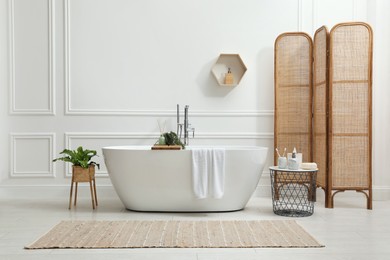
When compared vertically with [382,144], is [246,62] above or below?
above

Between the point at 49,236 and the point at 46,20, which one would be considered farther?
the point at 46,20

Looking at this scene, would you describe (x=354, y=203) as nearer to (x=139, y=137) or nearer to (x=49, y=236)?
(x=139, y=137)

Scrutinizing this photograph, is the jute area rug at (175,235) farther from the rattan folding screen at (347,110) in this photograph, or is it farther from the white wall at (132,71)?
the white wall at (132,71)

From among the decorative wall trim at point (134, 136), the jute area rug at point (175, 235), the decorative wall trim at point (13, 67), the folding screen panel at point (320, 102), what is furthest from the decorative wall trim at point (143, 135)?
the jute area rug at point (175, 235)

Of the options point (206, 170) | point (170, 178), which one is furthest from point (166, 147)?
point (206, 170)

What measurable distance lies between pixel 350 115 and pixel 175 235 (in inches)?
88.3

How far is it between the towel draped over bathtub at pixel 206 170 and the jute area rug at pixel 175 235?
0.37 metres

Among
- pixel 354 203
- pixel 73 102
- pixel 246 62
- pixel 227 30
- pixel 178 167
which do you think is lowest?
pixel 354 203

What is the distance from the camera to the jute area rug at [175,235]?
313cm

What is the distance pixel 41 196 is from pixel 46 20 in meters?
1.93

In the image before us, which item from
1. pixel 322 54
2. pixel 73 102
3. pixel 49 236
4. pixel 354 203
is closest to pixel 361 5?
pixel 322 54

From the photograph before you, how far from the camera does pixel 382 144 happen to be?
16.8ft

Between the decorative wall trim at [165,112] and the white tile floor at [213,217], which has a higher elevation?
the decorative wall trim at [165,112]

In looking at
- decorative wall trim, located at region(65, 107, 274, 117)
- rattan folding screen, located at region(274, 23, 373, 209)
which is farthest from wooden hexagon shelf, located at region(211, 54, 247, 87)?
rattan folding screen, located at region(274, 23, 373, 209)
